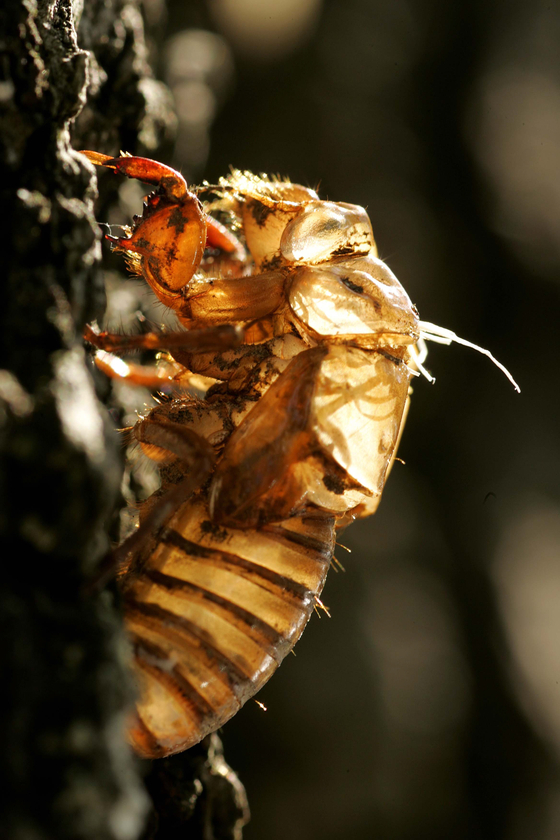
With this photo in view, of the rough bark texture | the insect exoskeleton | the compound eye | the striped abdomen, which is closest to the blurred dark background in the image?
the compound eye

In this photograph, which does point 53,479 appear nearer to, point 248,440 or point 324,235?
point 248,440

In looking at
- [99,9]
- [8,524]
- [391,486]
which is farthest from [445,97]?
[8,524]

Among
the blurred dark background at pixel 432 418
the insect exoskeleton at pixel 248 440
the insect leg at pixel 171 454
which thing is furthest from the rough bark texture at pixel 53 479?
the blurred dark background at pixel 432 418

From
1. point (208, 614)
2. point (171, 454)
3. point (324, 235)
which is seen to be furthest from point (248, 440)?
point (324, 235)

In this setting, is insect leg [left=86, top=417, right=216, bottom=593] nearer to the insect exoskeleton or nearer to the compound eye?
the insect exoskeleton

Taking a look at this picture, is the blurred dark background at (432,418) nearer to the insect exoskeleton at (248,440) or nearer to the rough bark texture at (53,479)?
the insect exoskeleton at (248,440)

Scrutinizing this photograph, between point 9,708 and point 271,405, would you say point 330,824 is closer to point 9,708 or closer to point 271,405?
point 271,405
